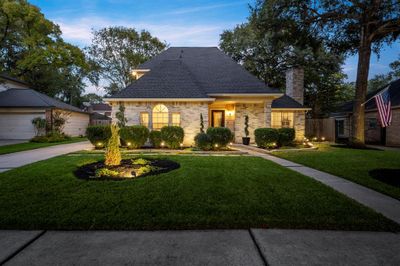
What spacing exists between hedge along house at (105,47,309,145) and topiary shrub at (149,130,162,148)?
1.03 m

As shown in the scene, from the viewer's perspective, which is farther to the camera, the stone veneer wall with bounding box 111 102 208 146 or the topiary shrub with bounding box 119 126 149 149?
the stone veneer wall with bounding box 111 102 208 146

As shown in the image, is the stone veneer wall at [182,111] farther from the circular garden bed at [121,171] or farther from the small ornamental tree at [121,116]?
the circular garden bed at [121,171]

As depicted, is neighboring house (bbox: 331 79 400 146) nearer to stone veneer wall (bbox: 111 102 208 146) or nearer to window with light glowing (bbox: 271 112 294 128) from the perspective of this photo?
window with light glowing (bbox: 271 112 294 128)

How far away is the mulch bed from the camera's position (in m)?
4.79

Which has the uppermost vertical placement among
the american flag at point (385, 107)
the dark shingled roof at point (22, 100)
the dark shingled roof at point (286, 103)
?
the dark shingled roof at point (22, 100)

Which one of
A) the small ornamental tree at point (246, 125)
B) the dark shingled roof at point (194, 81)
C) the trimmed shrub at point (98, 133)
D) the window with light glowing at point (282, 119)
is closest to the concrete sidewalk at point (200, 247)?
the trimmed shrub at point (98, 133)

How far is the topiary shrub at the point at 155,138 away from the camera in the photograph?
10.8m

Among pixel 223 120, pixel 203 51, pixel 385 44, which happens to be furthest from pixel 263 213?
pixel 385 44

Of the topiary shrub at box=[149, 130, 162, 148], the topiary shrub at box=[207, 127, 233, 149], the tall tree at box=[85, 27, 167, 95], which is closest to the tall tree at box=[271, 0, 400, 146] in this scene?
the topiary shrub at box=[207, 127, 233, 149]

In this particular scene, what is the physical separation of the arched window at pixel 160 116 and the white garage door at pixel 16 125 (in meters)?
12.8

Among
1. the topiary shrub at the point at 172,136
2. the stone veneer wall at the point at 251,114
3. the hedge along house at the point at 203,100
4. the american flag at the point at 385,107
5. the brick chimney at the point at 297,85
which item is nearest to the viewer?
the american flag at the point at 385,107

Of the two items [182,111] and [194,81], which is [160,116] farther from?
[194,81]

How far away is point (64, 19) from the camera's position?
81.5 ft

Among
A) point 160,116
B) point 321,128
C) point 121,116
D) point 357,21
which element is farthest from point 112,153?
point 321,128
